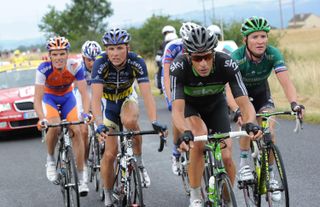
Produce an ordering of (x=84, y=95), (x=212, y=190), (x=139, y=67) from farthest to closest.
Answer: (x=84, y=95), (x=139, y=67), (x=212, y=190)

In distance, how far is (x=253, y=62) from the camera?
690 centimetres

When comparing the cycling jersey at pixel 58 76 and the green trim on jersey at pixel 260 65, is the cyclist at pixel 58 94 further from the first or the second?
the green trim on jersey at pixel 260 65

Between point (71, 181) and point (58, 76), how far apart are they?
163 centimetres

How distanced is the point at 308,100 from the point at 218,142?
12.3m

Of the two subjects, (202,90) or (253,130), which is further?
(202,90)

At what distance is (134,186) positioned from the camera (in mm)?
6070

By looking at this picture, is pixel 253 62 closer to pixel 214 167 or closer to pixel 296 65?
pixel 214 167

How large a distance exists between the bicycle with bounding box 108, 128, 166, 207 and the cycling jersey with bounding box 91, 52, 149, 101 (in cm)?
83

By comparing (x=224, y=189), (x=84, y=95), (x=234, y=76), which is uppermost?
(x=234, y=76)

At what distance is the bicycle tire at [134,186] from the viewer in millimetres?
5933

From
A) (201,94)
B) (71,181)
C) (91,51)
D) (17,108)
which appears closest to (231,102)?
(201,94)

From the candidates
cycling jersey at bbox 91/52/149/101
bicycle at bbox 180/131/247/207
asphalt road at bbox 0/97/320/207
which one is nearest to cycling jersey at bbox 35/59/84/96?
cycling jersey at bbox 91/52/149/101

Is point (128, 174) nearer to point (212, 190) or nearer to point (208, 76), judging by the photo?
point (212, 190)

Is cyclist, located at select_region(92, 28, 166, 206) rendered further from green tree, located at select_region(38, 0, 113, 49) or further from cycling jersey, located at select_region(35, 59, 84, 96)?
green tree, located at select_region(38, 0, 113, 49)
